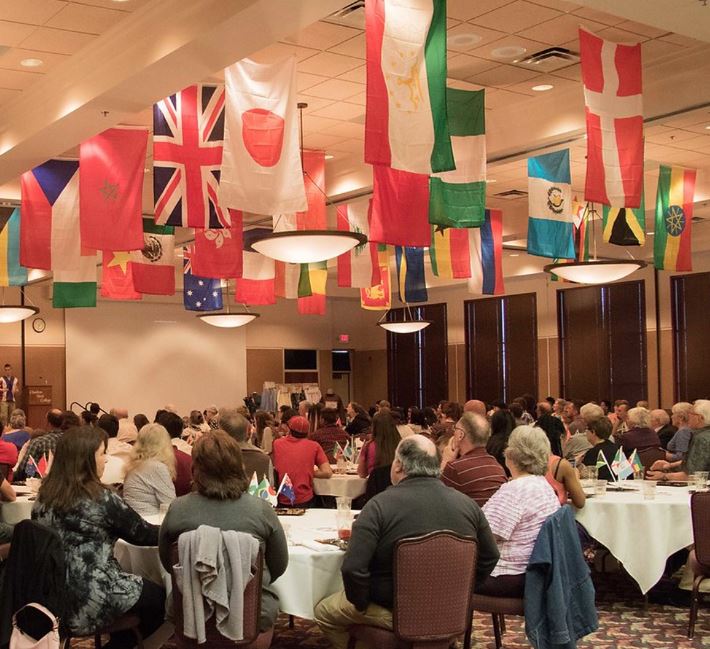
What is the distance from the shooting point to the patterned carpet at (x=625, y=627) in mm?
6500

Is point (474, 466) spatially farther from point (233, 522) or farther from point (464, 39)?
point (464, 39)

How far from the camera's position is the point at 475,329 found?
2552cm

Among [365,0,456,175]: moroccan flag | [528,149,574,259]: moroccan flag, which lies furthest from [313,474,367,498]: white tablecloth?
[365,0,456,175]: moroccan flag

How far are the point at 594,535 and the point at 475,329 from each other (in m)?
18.6

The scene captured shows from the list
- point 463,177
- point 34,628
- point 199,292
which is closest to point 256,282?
point 199,292

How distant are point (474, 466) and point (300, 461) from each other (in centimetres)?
294

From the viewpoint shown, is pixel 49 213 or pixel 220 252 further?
pixel 220 252

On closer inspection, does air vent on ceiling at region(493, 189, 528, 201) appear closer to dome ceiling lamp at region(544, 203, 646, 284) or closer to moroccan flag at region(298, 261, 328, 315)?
moroccan flag at region(298, 261, 328, 315)

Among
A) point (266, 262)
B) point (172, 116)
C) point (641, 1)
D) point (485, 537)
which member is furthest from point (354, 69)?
point (485, 537)

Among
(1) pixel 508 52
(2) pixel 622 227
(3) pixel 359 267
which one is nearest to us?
(1) pixel 508 52

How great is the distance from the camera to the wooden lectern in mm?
23438

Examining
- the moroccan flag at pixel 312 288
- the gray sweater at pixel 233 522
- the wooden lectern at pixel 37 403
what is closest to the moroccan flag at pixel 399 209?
the gray sweater at pixel 233 522

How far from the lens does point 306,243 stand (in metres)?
10.3

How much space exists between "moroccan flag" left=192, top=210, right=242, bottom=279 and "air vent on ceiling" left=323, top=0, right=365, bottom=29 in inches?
127
